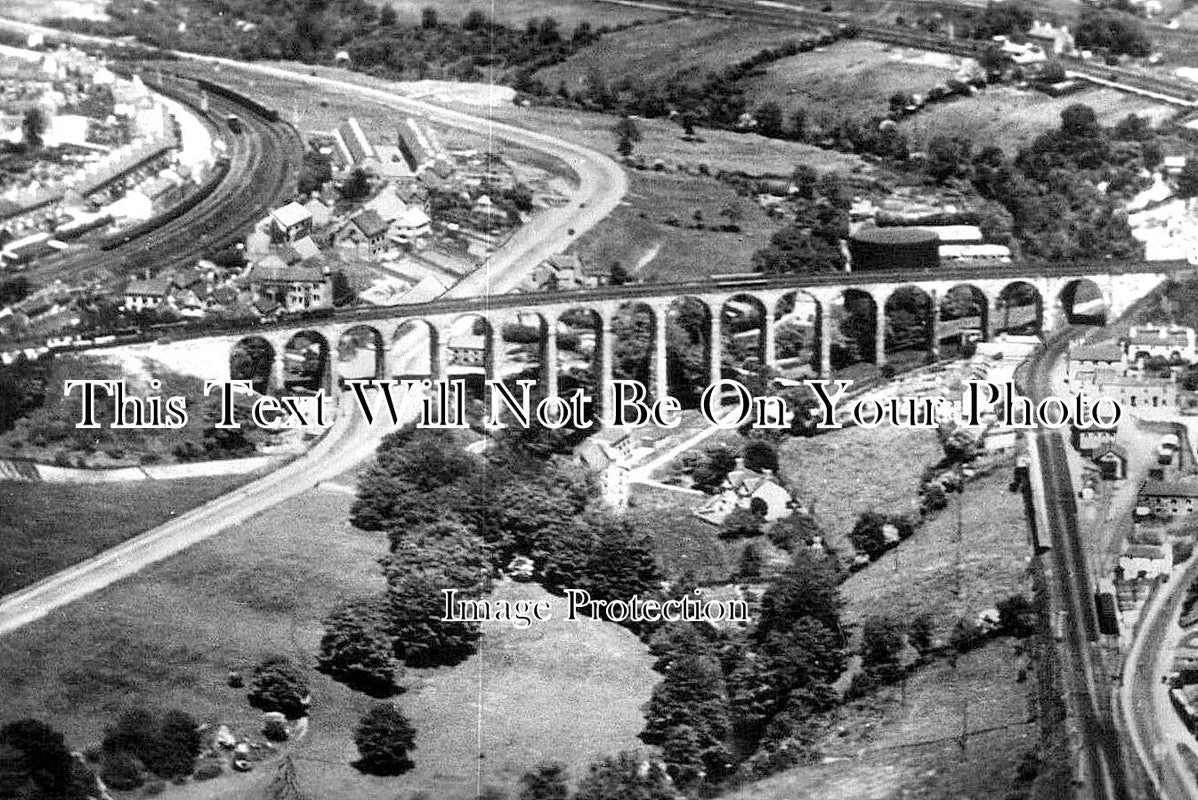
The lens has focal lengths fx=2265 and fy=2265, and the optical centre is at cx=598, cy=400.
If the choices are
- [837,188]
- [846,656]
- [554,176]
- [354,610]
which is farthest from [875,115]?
[354,610]

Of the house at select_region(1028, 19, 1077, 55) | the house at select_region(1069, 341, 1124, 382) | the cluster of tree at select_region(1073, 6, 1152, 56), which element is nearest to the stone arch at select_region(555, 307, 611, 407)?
the house at select_region(1069, 341, 1124, 382)

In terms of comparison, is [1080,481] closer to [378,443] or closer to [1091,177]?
[1091,177]

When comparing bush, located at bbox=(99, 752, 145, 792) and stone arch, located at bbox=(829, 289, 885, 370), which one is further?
stone arch, located at bbox=(829, 289, 885, 370)

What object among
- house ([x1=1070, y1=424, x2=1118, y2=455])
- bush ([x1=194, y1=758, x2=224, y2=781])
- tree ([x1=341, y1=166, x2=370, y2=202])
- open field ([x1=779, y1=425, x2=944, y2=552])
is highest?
tree ([x1=341, y1=166, x2=370, y2=202])

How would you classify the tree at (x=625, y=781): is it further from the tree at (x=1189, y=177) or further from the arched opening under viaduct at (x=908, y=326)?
the tree at (x=1189, y=177)

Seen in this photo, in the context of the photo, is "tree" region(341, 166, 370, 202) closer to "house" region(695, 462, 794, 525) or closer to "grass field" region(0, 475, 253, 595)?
"grass field" region(0, 475, 253, 595)

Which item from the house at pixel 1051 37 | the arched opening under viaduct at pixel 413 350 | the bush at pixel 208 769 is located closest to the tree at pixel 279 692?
the bush at pixel 208 769

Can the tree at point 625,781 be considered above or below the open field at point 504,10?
below
